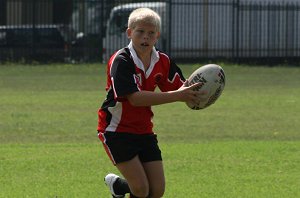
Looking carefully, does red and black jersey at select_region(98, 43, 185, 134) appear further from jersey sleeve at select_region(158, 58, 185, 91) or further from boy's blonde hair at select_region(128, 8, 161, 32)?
boy's blonde hair at select_region(128, 8, 161, 32)

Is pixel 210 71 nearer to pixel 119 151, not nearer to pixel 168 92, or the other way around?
pixel 168 92

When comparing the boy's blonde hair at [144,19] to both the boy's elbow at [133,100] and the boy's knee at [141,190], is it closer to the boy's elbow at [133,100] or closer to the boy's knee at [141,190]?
the boy's elbow at [133,100]

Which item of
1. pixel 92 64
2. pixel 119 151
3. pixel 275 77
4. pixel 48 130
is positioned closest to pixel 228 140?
pixel 48 130

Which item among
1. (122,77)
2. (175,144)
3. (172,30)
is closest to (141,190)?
(122,77)

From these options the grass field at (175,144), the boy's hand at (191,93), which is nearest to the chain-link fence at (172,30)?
the grass field at (175,144)

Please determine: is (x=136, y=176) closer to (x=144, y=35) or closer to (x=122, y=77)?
(x=122, y=77)

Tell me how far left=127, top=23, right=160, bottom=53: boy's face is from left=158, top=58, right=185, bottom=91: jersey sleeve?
0.40 m

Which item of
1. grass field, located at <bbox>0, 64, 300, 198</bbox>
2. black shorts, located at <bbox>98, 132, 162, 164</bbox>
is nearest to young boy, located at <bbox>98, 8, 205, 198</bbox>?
black shorts, located at <bbox>98, 132, 162, 164</bbox>

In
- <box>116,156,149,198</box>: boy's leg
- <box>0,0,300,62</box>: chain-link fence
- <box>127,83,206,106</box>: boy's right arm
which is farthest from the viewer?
<box>0,0,300,62</box>: chain-link fence

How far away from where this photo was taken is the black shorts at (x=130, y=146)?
7.72m

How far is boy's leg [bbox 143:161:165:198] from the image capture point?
776cm

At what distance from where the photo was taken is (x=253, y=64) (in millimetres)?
36094

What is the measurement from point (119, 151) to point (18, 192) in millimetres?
2194

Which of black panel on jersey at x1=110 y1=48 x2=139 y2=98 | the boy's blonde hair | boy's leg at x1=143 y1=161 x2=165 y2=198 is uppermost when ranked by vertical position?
the boy's blonde hair
